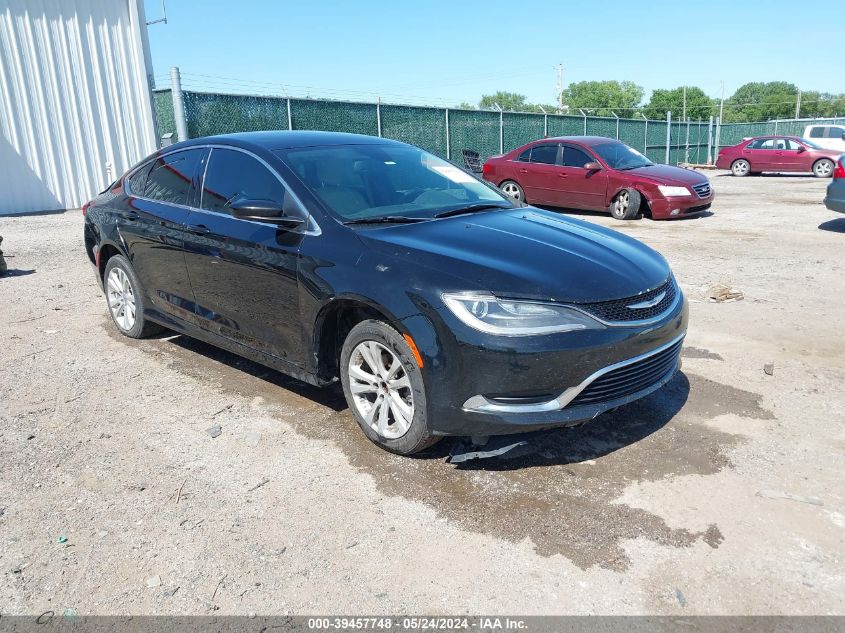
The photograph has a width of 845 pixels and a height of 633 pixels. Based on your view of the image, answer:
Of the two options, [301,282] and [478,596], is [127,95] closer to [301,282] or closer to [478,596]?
[301,282]

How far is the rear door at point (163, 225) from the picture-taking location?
15.6 feet

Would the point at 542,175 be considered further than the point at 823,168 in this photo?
No

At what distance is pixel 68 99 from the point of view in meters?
14.7

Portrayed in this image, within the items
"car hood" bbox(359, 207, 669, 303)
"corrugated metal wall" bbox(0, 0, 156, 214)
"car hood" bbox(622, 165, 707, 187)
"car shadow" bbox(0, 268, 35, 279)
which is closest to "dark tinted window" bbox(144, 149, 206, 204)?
"car hood" bbox(359, 207, 669, 303)

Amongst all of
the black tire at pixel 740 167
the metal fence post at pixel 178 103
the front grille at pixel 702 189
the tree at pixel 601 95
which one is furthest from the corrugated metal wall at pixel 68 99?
the tree at pixel 601 95

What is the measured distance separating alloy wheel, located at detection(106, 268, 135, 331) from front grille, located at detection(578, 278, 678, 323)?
3.96 metres

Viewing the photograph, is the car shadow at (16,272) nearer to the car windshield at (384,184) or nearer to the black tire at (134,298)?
the black tire at (134,298)

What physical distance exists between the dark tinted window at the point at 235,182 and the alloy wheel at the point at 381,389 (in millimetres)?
1085

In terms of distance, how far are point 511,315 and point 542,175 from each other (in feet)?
35.2

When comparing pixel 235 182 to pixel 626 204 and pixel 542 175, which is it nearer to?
pixel 626 204

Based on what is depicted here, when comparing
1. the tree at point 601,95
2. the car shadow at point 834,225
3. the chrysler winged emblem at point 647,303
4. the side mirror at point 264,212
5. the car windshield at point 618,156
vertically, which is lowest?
the car shadow at point 834,225

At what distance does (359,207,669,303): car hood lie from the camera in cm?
320

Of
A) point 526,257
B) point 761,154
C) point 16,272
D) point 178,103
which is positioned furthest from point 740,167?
point 526,257

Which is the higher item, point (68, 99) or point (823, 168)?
point (68, 99)
